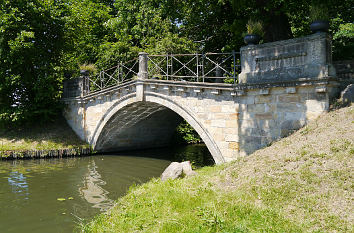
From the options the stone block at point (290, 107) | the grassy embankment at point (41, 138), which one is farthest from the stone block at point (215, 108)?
the grassy embankment at point (41, 138)

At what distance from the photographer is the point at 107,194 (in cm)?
796

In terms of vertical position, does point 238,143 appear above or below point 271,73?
below

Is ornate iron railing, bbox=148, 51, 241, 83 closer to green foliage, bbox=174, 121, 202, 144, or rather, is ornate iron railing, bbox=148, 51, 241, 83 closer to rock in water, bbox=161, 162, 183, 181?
rock in water, bbox=161, 162, 183, 181

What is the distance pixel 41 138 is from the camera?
566 inches

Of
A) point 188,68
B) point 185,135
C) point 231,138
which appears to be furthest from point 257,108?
point 185,135

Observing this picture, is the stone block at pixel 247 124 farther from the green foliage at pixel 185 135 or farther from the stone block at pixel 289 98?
the green foliage at pixel 185 135

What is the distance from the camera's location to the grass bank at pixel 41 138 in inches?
535

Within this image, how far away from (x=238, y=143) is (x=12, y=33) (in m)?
11.4

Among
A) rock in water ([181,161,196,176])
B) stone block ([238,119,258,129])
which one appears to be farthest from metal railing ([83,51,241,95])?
rock in water ([181,161,196,176])

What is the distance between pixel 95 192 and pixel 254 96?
16.1 feet

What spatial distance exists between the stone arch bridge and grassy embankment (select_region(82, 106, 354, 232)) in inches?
38.5

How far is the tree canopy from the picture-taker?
11.2 meters

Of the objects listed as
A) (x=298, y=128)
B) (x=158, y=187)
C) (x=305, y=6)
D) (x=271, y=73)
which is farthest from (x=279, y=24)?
(x=158, y=187)

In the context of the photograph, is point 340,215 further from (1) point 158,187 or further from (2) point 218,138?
(2) point 218,138
